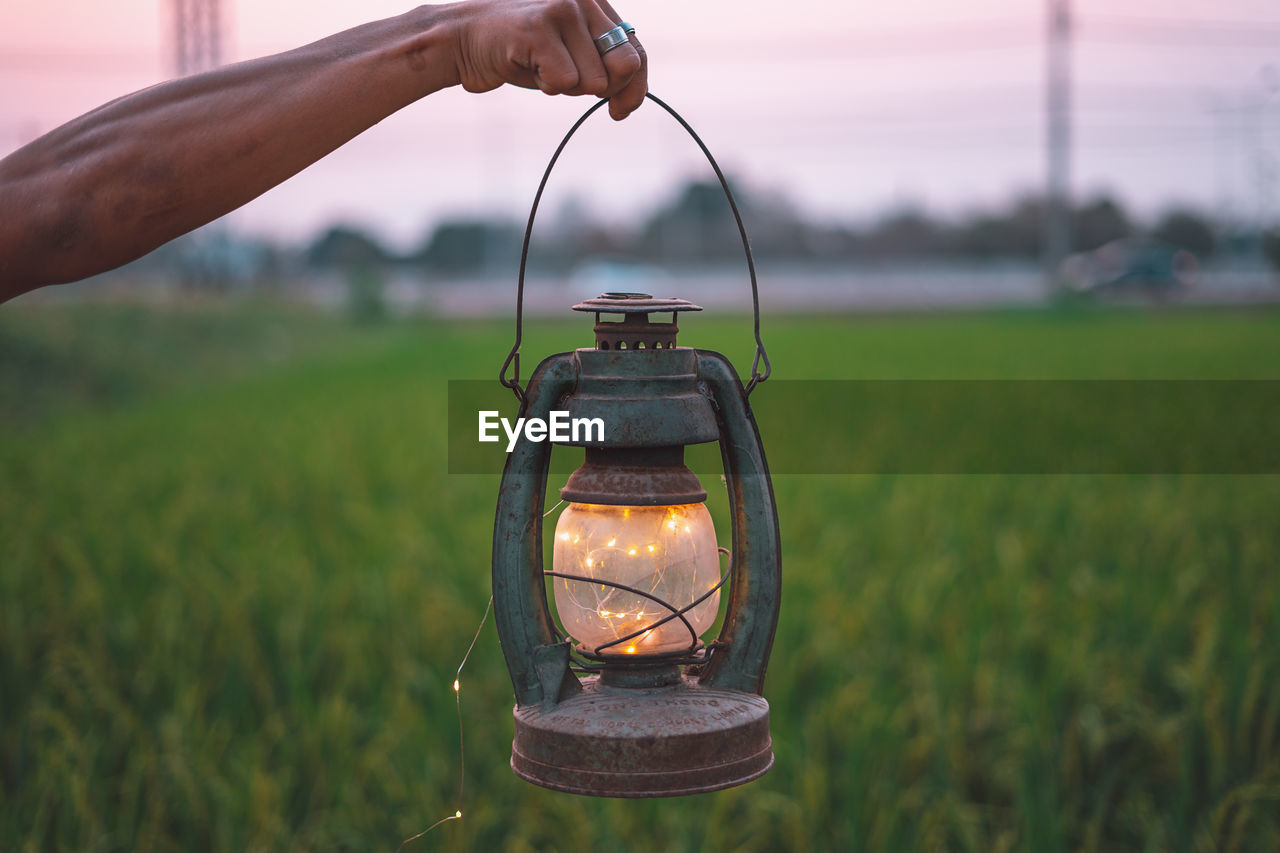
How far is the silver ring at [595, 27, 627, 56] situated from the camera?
45.9 inches

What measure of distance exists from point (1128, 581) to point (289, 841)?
3.09m

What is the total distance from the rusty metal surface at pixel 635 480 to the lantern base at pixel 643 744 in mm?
218

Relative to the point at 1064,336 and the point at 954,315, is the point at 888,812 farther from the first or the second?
the point at 954,315

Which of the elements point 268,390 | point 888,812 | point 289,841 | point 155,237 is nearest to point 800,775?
point 888,812

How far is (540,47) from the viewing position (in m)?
1.14

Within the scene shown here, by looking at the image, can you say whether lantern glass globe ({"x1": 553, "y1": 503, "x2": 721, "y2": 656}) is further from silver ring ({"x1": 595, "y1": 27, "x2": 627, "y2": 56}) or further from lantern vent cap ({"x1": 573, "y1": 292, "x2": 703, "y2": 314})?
silver ring ({"x1": 595, "y1": 27, "x2": 627, "y2": 56})

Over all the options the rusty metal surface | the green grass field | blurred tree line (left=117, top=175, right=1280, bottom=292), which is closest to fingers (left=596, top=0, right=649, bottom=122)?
the rusty metal surface

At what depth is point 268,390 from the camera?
12.6m

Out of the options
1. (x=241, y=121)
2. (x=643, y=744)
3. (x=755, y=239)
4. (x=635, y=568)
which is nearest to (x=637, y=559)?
(x=635, y=568)

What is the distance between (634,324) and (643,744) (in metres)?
0.45

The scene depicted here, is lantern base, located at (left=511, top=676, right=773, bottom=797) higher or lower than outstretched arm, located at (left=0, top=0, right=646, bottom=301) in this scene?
lower

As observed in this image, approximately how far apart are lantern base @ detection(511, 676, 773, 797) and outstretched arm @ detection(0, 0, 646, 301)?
2.07 ft

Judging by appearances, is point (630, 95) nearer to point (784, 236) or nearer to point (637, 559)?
point (637, 559)

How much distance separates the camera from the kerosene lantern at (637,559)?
4.06 ft
